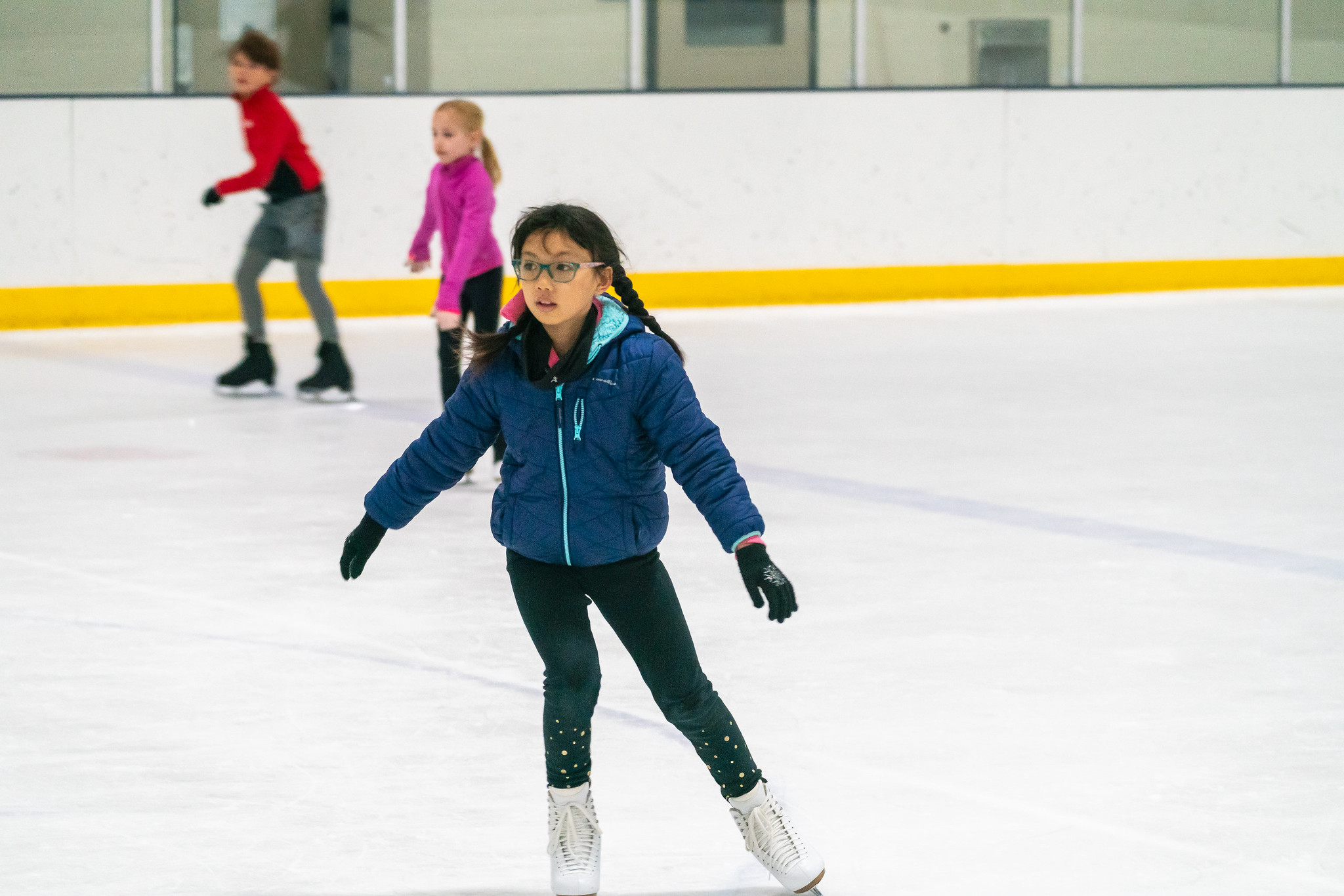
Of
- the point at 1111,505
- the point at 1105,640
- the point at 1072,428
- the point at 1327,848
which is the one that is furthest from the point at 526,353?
the point at 1072,428

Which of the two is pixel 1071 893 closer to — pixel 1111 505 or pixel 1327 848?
pixel 1327 848

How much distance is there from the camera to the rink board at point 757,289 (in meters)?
11.0

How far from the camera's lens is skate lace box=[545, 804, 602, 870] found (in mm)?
2799

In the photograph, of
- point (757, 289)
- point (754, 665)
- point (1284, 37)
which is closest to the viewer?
point (754, 665)

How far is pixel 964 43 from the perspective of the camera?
42.5 feet

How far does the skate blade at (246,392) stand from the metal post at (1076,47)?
6582mm

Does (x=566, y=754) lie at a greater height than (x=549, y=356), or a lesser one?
lesser

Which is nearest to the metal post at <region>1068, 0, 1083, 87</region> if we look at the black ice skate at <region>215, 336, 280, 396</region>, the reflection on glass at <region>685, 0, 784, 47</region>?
the reflection on glass at <region>685, 0, 784, 47</region>

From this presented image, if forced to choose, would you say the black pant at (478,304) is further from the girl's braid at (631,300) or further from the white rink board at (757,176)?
the white rink board at (757,176)

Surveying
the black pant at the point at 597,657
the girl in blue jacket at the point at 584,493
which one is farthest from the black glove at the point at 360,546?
the black pant at the point at 597,657

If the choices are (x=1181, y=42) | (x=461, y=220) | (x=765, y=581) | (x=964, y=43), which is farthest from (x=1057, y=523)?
(x=1181, y=42)

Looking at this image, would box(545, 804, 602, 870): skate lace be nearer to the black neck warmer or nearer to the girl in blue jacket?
the girl in blue jacket

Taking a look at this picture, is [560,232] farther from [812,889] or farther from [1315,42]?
[1315,42]

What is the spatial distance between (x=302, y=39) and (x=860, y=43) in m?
3.51
